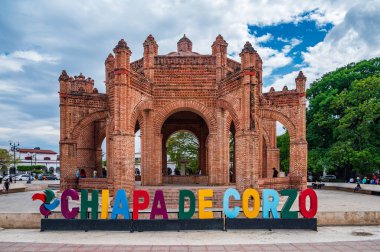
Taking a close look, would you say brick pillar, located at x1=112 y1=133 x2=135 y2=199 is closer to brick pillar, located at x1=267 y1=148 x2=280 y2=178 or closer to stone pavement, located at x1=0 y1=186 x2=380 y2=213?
stone pavement, located at x1=0 y1=186 x2=380 y2=213

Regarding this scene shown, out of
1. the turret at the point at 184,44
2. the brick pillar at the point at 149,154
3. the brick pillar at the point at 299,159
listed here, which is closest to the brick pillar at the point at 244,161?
the brick pillar at the point at 149,154

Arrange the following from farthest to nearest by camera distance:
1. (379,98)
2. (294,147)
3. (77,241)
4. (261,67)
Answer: (379,98), (261,67), (294,147), (77,241)

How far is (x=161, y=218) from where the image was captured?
10.6m

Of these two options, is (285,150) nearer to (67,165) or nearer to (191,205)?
(67,165)

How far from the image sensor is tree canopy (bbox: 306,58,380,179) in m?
22.8

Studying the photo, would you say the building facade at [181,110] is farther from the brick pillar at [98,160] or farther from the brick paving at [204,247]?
the brick paving at [204,247]

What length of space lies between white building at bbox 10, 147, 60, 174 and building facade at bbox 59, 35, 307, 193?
58.2 metres

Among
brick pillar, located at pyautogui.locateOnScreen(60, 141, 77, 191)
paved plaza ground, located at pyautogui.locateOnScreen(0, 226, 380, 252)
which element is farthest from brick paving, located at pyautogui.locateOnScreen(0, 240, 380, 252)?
brick pillar, located at pyautogui.locateOnScreen(60, 141, 77, 191)

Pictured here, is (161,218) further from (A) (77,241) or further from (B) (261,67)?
(B) (261,67)

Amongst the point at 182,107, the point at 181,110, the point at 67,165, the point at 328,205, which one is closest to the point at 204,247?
the point at 328,205

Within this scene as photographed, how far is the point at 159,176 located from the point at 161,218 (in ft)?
20.5

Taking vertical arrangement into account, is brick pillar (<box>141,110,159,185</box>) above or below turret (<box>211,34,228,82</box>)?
below

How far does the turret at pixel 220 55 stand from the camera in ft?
55.9

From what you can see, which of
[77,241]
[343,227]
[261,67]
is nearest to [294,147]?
[261,67]
